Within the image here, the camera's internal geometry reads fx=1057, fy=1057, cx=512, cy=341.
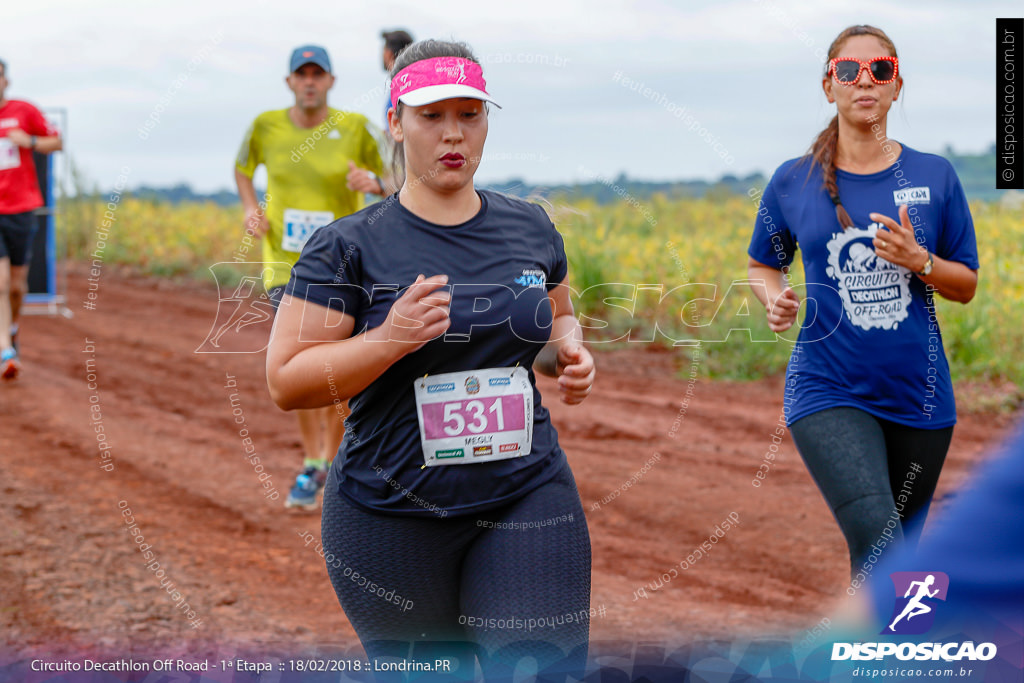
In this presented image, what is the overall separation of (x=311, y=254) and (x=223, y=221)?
17.8 meters

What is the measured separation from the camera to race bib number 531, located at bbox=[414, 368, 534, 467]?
2188 millimetres

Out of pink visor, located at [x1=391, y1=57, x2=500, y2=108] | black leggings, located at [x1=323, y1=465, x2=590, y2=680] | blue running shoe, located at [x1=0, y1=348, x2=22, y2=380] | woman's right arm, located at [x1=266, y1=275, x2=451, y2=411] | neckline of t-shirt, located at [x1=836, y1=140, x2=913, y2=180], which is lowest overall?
blue running shoe, located at [x1=0, y1=348, x2=22, y2=380]

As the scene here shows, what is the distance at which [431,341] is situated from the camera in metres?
2.16

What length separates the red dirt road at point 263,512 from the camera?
4.10 metres

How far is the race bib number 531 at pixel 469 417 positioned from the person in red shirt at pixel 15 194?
6932 millimetres

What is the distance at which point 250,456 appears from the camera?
666 centimetres

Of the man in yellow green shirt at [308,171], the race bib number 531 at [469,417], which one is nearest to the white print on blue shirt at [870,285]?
the race bib number 531 at [469,417]

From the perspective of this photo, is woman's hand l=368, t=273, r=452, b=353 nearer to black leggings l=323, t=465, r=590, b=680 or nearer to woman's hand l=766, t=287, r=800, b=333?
black leggings l=323, t=465, r=590, b=680

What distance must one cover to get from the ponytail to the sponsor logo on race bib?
0.15 meters

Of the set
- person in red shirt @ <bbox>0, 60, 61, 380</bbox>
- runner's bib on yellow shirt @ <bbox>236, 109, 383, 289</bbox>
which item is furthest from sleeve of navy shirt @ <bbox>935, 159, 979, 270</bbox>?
person in red shirt @ <bbox>0, 60, 61, 380</bbox>

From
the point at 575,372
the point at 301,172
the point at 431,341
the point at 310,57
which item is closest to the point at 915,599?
the point at 575,372

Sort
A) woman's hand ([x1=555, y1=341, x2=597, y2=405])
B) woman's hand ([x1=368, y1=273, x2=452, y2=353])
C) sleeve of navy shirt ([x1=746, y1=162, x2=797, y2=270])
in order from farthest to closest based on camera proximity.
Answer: sleeve of navy shirt ([x1=746, y1=162, x2=797, y2=270]) → woman's hand ([x1=555, y1=341, x2=597, y2=405]) → woman's hand ([x1=368, y1=273, x2=452, y2=353])

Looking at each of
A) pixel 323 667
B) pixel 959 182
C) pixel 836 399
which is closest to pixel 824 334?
pixel 836 399

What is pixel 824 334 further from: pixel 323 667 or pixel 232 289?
pixel 232 289
